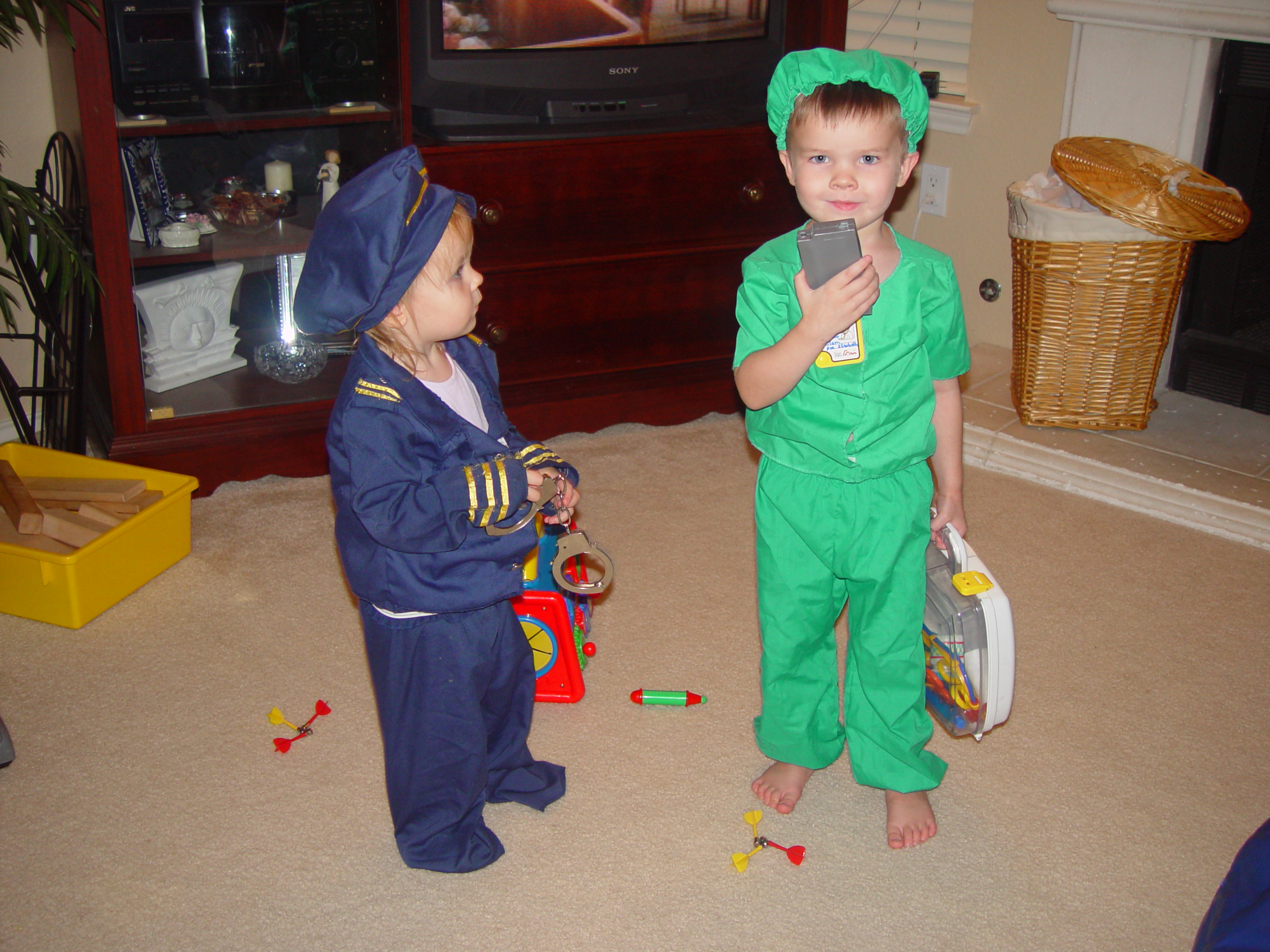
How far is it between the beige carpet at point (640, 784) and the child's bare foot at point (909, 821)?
0.8 inches

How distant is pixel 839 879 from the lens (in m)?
1.46

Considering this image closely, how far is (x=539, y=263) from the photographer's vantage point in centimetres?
239

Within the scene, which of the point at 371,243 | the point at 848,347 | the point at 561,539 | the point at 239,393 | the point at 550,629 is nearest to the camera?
the point at 371,243

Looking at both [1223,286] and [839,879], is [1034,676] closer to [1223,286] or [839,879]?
[839,879]

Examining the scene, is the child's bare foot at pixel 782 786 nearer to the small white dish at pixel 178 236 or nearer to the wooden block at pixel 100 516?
the wooden block at pixel 100 516

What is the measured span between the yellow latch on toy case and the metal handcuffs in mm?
425

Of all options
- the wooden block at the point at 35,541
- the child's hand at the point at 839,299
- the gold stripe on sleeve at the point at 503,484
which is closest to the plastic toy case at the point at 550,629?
the gold stripe on sleeve at the point at 503,484

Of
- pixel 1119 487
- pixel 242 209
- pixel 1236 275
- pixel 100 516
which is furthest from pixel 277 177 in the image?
pixel 1236 275

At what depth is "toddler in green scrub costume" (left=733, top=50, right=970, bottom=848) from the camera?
1219 mm

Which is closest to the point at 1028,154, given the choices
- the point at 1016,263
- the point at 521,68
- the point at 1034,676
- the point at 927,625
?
the point at 1016,263

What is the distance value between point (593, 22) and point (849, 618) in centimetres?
144

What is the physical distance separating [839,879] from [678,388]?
141 cm

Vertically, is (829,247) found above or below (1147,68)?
below

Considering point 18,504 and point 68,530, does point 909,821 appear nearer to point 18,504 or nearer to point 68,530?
point 68,530
